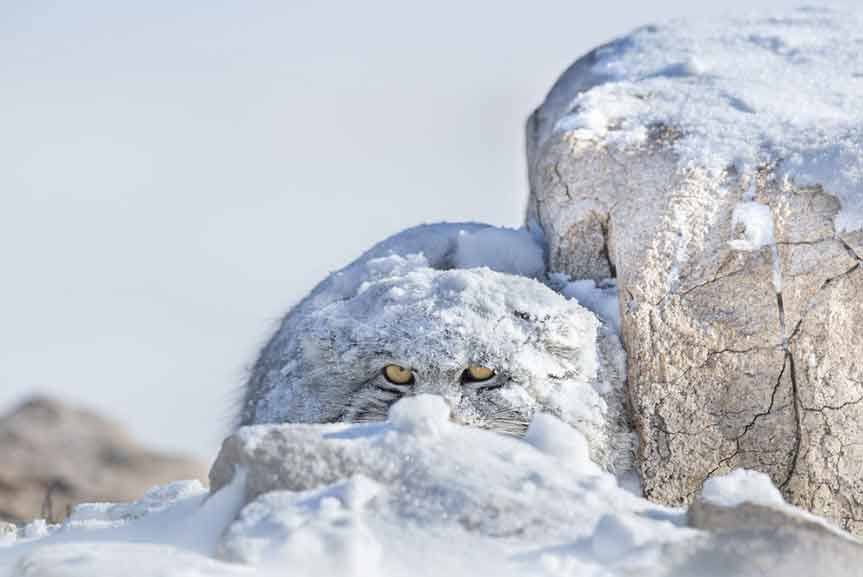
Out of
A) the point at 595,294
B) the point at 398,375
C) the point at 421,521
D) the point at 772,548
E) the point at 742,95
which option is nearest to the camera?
the point at 772,548

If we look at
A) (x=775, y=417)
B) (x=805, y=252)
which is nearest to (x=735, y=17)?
(x=805, y=252)

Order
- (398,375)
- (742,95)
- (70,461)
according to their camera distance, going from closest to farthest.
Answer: (398,375), (742,95), (70,461)

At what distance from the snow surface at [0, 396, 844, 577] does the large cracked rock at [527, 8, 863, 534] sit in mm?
1358

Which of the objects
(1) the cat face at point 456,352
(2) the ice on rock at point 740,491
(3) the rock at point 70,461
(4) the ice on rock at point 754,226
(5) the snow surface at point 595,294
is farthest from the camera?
(3) the rock at point 70,461

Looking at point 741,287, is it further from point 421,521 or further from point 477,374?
point 421,521

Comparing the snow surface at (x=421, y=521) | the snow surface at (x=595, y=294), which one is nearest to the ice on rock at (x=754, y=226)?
the snow surface at (x=595, y=294)

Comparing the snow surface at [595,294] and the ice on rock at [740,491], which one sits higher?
the ice on rock at [740,491]

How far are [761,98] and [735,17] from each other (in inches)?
33.5

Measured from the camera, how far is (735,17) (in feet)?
16.4

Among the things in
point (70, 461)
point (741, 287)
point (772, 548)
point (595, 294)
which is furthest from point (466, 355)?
point (70, 461)

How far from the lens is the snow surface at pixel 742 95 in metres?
3.94

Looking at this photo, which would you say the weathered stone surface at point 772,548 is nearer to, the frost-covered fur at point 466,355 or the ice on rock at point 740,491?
the ice on rock at point 740,491

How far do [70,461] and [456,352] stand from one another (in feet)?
19.1

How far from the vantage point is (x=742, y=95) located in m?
4.30
